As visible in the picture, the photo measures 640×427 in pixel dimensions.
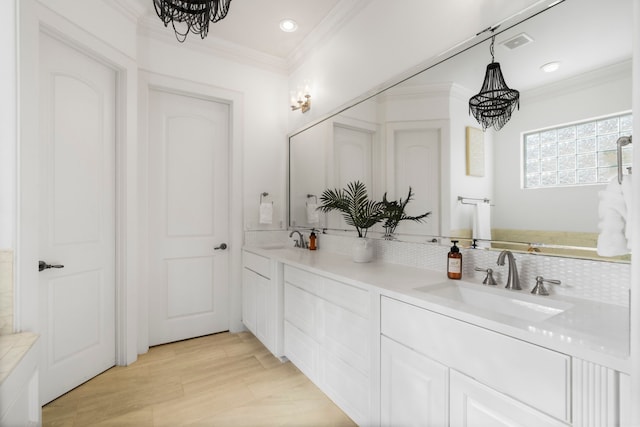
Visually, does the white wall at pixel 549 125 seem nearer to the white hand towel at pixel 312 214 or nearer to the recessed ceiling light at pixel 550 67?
the recessed ceiling light at pixel 550 67

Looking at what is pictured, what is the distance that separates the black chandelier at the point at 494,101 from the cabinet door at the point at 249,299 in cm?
206

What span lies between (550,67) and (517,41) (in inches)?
7.9

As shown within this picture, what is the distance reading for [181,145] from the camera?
9.34 feet

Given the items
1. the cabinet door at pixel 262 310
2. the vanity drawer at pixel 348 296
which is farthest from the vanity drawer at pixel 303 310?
the cabinet door at pixel 262 310

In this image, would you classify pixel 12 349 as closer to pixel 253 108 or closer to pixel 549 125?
→ pixel 549 125

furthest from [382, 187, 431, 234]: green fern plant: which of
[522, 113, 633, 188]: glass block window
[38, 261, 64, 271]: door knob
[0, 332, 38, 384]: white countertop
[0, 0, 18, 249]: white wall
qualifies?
[38, 261, 64, 271]: door knob

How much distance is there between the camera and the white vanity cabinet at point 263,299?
227 cm

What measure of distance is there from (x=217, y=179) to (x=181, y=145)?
1.45 feet

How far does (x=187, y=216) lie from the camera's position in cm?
288

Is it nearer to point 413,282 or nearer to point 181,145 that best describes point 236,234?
point 181,145

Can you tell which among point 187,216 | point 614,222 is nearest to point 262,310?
point 187,216

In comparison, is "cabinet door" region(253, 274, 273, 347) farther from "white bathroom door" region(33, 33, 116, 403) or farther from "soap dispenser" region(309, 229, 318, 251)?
"white bathroom door" region(33, 33, 116, 403)

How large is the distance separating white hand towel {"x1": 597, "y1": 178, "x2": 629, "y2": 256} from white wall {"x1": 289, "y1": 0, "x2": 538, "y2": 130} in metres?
0.96

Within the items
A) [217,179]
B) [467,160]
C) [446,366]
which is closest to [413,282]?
[446,366]
